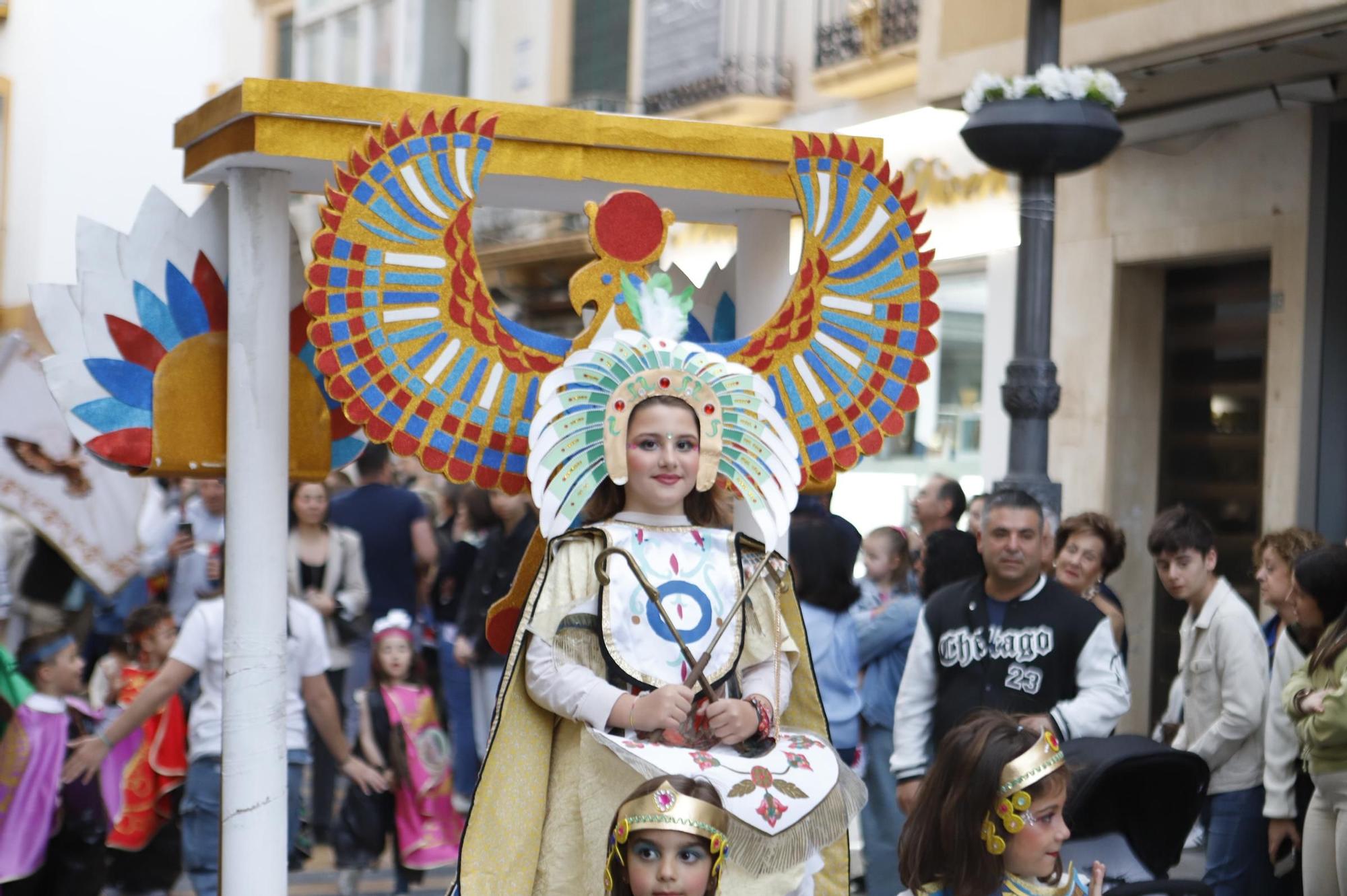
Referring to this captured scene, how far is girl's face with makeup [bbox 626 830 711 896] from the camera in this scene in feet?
10.3

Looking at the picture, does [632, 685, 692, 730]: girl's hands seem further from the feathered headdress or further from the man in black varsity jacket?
the man in black varsity jacket

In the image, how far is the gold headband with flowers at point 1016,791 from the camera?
369cm

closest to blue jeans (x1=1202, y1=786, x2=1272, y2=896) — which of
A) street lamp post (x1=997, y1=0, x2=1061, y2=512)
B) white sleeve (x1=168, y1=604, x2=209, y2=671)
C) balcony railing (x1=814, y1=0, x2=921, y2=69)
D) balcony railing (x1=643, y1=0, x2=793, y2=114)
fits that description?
street lamp post (x1=997, y1=0, x2=1061, y2=512)

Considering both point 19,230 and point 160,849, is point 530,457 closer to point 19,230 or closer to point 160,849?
point 160,849

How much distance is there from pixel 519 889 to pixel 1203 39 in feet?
21.1

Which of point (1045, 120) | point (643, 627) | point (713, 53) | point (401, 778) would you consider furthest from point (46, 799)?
point (713, 53)

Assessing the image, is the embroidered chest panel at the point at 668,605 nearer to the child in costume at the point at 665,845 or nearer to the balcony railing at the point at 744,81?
the child in costume at the point at 665,845

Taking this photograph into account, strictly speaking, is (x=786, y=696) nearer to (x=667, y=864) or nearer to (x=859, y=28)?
(x=667, y=864)

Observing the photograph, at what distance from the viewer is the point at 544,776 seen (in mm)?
4031

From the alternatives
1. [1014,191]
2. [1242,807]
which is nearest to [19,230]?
[1014,191]

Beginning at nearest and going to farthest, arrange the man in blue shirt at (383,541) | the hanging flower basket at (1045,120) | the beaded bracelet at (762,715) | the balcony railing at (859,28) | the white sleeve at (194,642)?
the beaded bracelet at (762,715) < the white sleeve at (194,642) < the hanging flower basket at (1045,120) < the man in blue shirt at (383,541) < the balcony railing at (859,28)

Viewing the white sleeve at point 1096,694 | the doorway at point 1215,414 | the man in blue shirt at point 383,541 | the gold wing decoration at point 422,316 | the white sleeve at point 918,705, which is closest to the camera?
the gold wing decoration at point 422,316

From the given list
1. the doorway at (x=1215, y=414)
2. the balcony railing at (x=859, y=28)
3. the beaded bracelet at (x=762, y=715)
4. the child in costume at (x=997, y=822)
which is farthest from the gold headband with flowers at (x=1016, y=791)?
the balcony railing at (x=859, y=28)

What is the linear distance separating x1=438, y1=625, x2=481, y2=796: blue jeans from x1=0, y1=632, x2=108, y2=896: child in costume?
2.64 m
